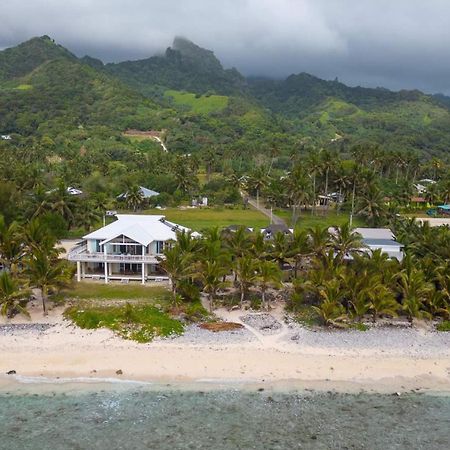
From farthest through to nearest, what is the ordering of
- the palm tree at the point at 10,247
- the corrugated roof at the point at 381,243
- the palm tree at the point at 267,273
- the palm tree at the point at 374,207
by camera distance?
the palm tree at the point at 374,207 < the corrugated roof at the point at 381,243 < the palm tree at the point at 10,247 < the palm tree at the point at 267,273

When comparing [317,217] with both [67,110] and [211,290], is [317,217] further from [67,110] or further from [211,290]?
[67,110]

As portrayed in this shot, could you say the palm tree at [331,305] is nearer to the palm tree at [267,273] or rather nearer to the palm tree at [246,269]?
the palm tree at [267,273]

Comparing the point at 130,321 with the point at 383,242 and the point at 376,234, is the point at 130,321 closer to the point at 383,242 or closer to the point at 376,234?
the point at 383,242

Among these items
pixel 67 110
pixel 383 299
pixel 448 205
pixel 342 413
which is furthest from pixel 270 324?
pixel 67 110

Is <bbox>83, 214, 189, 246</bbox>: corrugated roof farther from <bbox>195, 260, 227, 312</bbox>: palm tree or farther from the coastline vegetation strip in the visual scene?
the coastline vegetation strip

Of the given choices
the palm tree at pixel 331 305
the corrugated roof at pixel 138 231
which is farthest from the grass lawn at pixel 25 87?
the palm tree at pixel 331 305
